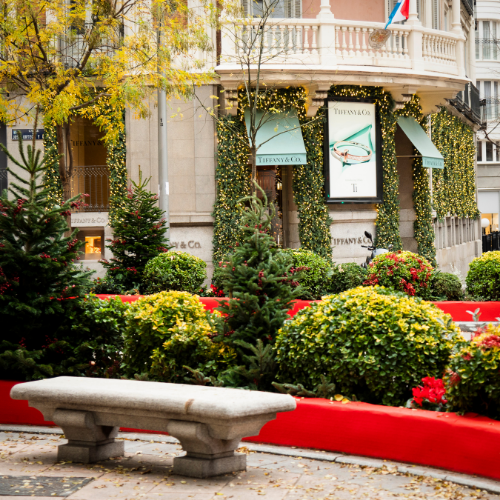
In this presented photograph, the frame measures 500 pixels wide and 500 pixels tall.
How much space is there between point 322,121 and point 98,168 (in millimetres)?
6860

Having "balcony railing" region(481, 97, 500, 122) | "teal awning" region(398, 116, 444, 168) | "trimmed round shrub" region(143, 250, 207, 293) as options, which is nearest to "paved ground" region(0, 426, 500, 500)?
"trimmed round shrub" region(143, 250, 207, 293)

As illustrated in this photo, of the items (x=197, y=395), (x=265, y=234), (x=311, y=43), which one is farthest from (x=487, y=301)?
(x=311, y=43)

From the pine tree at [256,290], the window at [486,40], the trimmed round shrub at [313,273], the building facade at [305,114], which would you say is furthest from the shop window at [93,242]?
the window at [486,40]

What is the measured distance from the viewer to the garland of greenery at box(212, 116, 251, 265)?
2019 cm

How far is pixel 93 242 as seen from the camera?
21656 mm

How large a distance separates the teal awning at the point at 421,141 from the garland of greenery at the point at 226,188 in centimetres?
555

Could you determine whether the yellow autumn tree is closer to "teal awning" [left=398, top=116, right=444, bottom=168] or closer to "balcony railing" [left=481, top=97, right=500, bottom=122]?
"teal awning" [left=398, top=116, right=444, bottom=168]

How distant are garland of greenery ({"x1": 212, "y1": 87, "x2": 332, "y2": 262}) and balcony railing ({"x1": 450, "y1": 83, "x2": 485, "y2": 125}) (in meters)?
10.1

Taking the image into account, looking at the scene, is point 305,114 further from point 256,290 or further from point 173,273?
point 256,290

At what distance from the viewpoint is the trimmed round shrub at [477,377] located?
5.65 meters

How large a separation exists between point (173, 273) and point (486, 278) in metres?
5.95

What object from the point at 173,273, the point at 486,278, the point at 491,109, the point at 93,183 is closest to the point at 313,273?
the point at 173,273

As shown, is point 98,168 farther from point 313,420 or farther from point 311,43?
point 313,420

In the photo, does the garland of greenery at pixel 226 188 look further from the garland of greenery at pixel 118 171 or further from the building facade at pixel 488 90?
the building facade at pixel 488 90
